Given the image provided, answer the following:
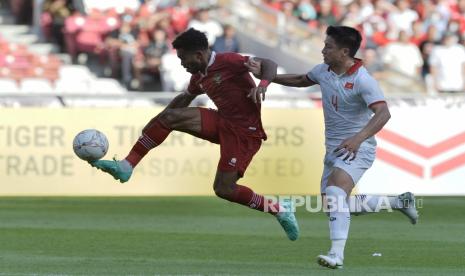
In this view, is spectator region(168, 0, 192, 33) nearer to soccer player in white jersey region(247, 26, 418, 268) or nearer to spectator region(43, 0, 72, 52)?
spectator region(43, 0, 72, 52)

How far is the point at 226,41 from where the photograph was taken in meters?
23.2

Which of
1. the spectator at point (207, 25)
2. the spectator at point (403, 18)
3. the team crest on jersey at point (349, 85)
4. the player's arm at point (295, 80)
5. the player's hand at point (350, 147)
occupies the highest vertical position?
the spectator at point (403, 18)

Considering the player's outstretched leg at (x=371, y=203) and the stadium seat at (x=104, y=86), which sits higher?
the stadium seat at (x=104, y=86)

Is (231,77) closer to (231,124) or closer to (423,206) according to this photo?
(231,124)

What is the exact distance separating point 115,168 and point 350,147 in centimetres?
221

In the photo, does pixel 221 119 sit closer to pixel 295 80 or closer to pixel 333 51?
pixel 295 80

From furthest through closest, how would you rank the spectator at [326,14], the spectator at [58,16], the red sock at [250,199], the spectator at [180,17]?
the spectator at [326,14], the spectator at [58,16], the spectator at [180,17], the red sock at [250,199]

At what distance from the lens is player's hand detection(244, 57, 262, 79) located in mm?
11031

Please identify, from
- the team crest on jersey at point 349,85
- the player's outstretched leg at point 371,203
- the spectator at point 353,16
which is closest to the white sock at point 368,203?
the player's outstretched leg at point 371,203

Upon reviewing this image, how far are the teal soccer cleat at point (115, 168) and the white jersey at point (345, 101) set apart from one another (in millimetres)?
1756

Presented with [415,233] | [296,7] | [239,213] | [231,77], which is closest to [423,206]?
[239,213]

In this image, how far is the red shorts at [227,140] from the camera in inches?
445

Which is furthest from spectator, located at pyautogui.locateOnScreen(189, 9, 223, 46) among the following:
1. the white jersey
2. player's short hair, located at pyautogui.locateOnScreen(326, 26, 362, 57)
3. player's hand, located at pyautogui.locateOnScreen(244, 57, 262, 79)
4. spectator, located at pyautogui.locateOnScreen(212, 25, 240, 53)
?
player's short hair, located at pyautogui.locateOnScreen(326, 26, 362, 57)

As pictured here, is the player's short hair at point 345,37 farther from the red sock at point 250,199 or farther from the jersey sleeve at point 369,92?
the red sock at point 250,199
